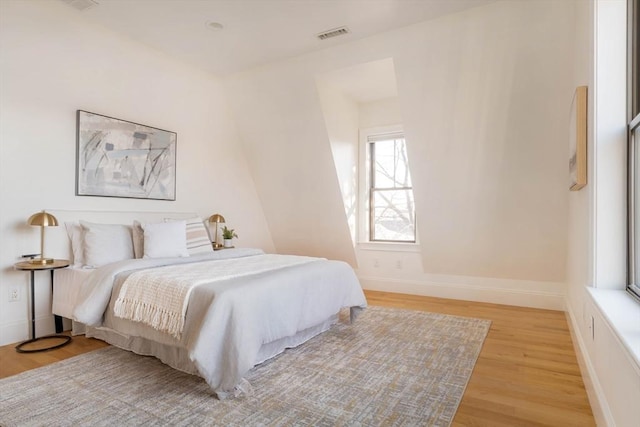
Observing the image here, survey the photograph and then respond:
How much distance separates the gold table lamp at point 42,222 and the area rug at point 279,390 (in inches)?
33.2

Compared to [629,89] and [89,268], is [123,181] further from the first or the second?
[629,89]

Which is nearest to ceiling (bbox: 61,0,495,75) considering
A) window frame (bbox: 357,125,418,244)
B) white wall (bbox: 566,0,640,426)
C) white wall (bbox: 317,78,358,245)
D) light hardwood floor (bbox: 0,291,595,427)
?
white wall (bbox: 317,78,358,245)

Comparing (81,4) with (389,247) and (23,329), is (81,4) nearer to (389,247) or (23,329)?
(23,329)

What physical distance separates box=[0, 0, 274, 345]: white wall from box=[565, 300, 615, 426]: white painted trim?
12.5ft

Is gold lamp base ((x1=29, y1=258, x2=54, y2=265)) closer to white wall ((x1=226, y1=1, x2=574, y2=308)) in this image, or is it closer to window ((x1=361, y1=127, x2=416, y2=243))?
white wall ((x1=226, y1=1, x2=574, y2=308))

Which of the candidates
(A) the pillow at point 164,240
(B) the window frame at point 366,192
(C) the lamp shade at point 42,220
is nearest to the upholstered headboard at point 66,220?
(C) the lamp shade at point 42,220

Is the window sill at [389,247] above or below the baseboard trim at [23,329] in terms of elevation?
above

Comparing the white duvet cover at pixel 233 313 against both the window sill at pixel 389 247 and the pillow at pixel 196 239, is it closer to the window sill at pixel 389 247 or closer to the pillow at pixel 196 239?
the pillow at pixel 196 239

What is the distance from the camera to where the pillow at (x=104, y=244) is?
10.1ft

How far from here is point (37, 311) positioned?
3035 mm

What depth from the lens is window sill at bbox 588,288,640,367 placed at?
3.91 feet

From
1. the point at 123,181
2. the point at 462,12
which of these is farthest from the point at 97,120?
the point at 462,12

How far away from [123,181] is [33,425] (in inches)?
93.1

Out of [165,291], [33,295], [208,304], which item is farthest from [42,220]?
[208,304]
